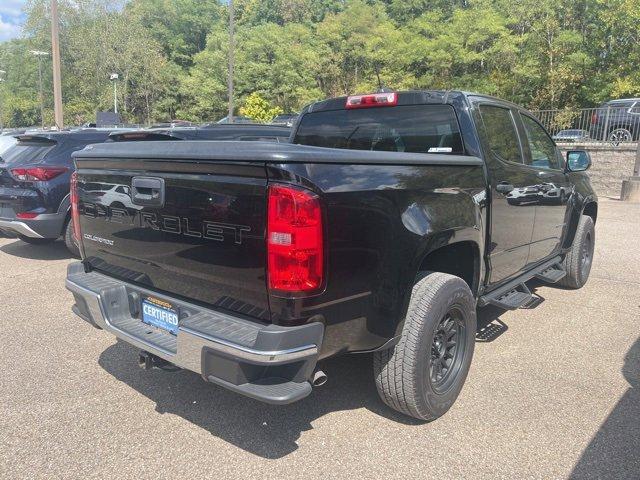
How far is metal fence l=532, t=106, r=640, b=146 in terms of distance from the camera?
53.0ft

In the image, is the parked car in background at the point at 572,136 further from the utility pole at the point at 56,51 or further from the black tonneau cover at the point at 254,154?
the utility pole at the point at 56,51

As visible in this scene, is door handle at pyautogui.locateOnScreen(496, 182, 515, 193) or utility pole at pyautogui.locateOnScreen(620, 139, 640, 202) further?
utility pole at pyautogui.locateOnScreen(620, 139, 640, 202)

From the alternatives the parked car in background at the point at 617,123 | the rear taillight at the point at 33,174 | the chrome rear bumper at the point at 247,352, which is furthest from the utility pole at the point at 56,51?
the parked car in background at the point at 617,123

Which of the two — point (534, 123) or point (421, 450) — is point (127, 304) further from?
point (534, 123)

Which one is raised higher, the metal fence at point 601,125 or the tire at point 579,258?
the metal fence at point 601,125

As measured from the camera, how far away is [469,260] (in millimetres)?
3369

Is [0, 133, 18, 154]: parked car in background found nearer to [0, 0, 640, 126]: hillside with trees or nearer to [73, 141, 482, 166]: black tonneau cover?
[73, 141, 482, 166]: black tonneau cover

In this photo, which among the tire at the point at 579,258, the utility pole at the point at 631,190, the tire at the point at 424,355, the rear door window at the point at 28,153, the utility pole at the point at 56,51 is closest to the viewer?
the tire at the point at 424,355

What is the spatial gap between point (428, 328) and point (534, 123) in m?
2.83

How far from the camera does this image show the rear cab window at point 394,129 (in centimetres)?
356

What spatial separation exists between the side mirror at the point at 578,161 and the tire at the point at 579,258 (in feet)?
2.53

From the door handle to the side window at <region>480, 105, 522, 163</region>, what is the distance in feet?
0.73

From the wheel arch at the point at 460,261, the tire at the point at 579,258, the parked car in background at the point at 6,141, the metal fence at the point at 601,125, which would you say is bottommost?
the tire at the point at 579,258

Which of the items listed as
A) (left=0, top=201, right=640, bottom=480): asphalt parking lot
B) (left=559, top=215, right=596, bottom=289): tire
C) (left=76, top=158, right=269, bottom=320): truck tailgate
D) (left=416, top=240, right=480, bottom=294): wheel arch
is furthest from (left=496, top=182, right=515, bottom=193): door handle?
(left=559, top=215, right=596, bottom=289): tire
